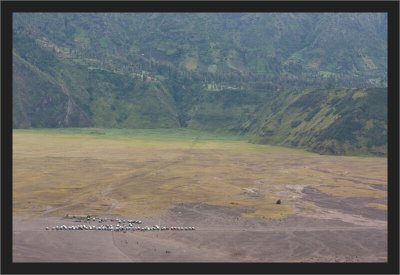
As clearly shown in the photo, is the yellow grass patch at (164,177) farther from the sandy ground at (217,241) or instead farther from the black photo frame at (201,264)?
the black photo frame at (201,264)

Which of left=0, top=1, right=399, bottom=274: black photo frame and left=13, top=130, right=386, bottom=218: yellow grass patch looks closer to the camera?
left=0, top=1, right=399, bottom=274: black photo frame

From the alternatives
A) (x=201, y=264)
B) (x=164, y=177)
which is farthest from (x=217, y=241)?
(x=164, y=177)

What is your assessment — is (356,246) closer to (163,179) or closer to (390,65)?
(390,65)

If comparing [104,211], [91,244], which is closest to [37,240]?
[91,244]

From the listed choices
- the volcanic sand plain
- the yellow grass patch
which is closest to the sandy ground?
the volcanic sand plain

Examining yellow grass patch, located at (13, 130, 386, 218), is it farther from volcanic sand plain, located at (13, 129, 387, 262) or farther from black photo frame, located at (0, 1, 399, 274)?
black photo frame, located at (0, 1, 399, 274)

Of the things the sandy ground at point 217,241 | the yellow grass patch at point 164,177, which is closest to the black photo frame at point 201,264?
the sandy ground at point 217,241
